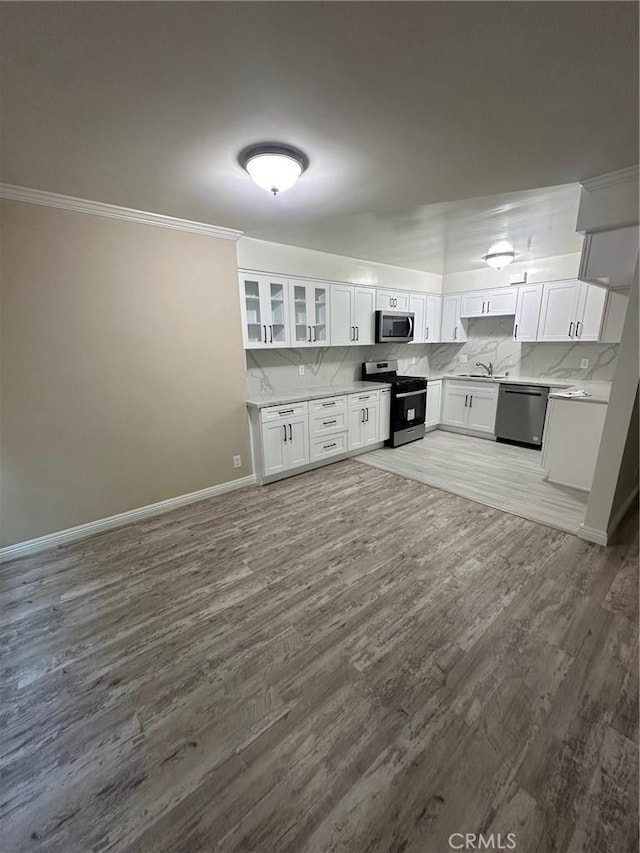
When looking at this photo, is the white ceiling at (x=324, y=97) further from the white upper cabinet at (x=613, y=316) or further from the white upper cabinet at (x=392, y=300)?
the white upper cabinet at (x=392, y=300)

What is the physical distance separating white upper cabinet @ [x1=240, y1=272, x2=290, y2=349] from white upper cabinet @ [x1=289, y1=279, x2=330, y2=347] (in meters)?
0.11

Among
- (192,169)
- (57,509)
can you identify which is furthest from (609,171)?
(57,509)

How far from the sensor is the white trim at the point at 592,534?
2613 mm

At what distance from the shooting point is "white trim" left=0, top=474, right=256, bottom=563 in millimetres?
2598

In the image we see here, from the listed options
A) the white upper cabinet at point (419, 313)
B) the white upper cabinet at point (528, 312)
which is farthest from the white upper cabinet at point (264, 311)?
the white upper cabinet at point (528, 312)

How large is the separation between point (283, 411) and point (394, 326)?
2305mm

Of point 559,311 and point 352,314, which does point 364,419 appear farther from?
point 559,311

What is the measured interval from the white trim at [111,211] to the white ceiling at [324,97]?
128 mm

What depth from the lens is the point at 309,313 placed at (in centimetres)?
409

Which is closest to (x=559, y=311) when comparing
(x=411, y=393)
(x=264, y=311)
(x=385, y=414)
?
(x=411, y=393)

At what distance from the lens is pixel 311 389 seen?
450 cm

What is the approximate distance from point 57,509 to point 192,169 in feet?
8.69

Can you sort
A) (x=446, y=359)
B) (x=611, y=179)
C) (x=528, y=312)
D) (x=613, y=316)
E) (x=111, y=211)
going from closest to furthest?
(x=611, y=179)
(x=111, y=211)
(x=613, y=316)
(x=528, y=312)
(x=446, y=359)

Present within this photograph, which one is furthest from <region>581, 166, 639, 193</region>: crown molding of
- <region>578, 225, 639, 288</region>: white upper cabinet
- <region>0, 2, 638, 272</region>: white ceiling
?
<region>578, 225, 639, 288</region>: white upper cabinet
